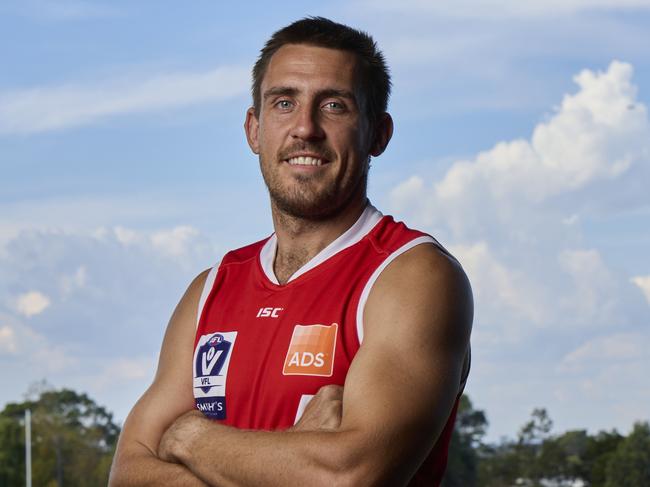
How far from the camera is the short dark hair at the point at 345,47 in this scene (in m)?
4.45

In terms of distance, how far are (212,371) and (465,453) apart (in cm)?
9052

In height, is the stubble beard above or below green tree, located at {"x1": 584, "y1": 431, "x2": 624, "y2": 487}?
below

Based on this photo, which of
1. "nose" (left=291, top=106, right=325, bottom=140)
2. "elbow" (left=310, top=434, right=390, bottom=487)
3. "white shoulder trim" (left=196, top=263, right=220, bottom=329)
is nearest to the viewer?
"elbow" (left=310, top=434, right=390, bottom=487)

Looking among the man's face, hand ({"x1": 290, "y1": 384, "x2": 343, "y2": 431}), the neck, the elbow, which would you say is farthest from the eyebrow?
the elbow

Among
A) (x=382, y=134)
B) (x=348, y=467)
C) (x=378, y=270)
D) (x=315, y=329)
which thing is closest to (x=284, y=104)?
(x=382, y=134)

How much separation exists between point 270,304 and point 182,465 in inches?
24.5

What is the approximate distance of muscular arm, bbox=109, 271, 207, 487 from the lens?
4370 mm

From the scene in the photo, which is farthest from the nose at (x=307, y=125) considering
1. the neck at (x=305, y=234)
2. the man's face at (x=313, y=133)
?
the neck at (x=305, y=234)

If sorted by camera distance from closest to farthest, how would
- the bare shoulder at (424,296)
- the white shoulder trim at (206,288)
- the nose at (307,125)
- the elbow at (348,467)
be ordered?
the elbow at (348,467) < the bare shoulder at (424,296) < the nose at (307,125) < the white shoulder trim at (206,288)

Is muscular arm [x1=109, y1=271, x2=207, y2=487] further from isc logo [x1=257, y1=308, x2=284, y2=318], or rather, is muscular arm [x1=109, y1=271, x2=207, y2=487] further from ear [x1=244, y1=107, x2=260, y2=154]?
ear [x1=244, y1=107, x2=260, y2=154]

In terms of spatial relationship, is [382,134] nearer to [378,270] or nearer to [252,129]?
[252,129]

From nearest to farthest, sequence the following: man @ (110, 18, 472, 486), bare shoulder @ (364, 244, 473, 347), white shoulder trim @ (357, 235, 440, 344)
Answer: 1. man @ (110, 18, 472, 486)
2. bare shoulder @ (364, 244, 473, 347)
3. white shoulder trim @ (357, 235, 440, 344)

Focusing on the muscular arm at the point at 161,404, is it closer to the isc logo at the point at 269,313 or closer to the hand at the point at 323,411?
the isc logo at the point at 269,313

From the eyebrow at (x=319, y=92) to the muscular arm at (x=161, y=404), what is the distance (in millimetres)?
791
